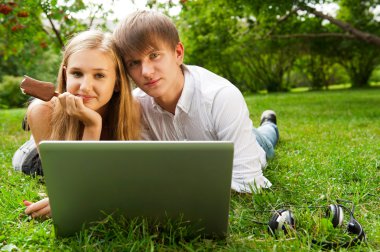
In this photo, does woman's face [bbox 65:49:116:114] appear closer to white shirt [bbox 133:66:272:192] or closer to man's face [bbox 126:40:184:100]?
man's face [bbox 126:40:184:100]

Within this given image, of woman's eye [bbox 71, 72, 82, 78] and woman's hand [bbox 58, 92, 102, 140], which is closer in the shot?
woman's hand [bbox 58, 92, 102, 140]

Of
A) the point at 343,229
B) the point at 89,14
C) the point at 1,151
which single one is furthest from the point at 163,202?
the point at 89,14

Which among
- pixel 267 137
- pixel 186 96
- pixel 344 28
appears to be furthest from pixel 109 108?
pixel 344 28

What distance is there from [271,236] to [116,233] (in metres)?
0.64

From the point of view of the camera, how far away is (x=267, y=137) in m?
3.79

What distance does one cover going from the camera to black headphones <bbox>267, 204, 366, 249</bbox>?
1629mm

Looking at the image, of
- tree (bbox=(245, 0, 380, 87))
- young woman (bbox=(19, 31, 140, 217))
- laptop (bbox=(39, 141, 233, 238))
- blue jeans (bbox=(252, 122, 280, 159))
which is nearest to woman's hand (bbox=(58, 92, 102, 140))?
young woman (bbox=(19, 31, 140, 217))

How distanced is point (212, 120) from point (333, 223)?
41.0 inches

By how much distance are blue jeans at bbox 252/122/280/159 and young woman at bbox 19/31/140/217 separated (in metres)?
→ 1.21

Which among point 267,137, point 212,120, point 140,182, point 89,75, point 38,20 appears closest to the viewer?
point 140,182

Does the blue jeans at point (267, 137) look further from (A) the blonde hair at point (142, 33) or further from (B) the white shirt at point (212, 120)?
(A) the blonde hair at point (142, 33)

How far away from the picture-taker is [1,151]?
410cm

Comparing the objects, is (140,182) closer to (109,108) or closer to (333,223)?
(333,223)

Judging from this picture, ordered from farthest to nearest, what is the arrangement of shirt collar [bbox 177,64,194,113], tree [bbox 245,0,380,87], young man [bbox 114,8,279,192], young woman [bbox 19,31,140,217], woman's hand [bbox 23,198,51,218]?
tree [bbox 245,0,380,87] < shirt collar [bbox 177,64,194,113] < young man [bbox 114,8,279,192] < young woman [bbox 19,31,140,217] < woman's hand [bbox 23,198,51,218]
